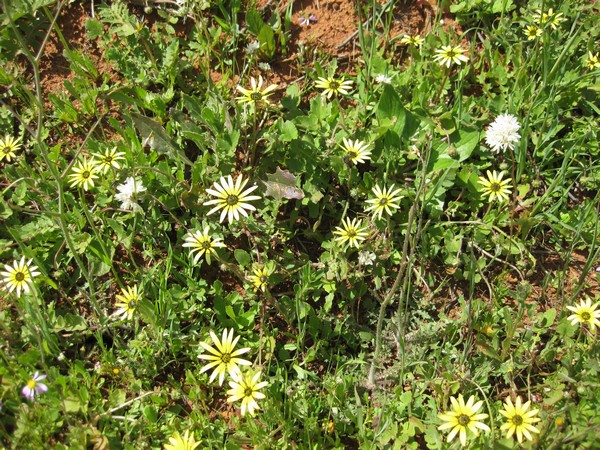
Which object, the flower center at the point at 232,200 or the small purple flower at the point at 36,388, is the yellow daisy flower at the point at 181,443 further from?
the flower center at the point at 232,200

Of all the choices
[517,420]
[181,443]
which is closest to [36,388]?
[181,443]

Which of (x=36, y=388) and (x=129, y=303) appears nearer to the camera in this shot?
(x=36, y=388)

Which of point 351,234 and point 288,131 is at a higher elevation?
point 288,131

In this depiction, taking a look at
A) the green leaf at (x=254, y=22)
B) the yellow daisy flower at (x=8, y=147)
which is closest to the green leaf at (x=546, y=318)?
the green leaf at (x=254, y=22)

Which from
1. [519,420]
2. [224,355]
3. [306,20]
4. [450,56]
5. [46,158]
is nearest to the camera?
[46,158]

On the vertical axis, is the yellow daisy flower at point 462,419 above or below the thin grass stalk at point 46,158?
below

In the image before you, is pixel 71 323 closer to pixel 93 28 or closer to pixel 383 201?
pixel 383 201

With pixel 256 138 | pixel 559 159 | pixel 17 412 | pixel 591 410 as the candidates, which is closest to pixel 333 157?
pixel 256 138
